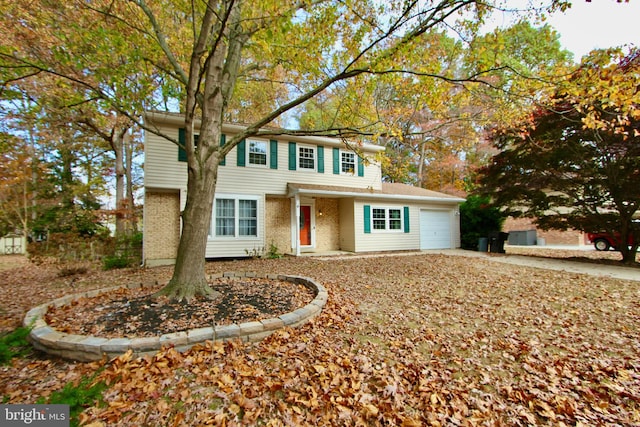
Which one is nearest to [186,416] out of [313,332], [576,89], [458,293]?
[313,332]

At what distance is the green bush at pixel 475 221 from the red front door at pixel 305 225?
26.6 ft

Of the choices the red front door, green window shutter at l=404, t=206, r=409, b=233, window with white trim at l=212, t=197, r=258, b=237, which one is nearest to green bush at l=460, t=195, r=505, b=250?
green window shutter at l=404, t=206, r=409, b=233

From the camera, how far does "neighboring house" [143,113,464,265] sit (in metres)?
9.34

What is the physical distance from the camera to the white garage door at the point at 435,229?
1312 cm

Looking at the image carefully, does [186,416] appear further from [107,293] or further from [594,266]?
[594,266]

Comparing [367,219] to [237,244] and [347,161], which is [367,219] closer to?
[347,161]

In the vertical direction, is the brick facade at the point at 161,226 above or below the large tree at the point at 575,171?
below

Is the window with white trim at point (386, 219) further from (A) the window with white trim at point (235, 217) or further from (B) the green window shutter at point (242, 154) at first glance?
(B) the green window shutter at point (242, 154)

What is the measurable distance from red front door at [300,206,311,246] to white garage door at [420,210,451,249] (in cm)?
560

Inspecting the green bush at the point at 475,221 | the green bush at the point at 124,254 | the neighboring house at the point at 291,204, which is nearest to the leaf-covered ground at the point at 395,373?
→ the green bush at the point at 124,254

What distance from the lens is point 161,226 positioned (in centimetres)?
942

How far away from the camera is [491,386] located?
237 centimetres

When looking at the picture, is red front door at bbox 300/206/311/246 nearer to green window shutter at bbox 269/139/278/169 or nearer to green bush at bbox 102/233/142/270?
green window shutter at bbox 269/139/278/169

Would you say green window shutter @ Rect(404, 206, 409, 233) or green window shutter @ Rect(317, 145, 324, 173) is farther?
green window shutter @ Rect(404, 206, 409, 233)
